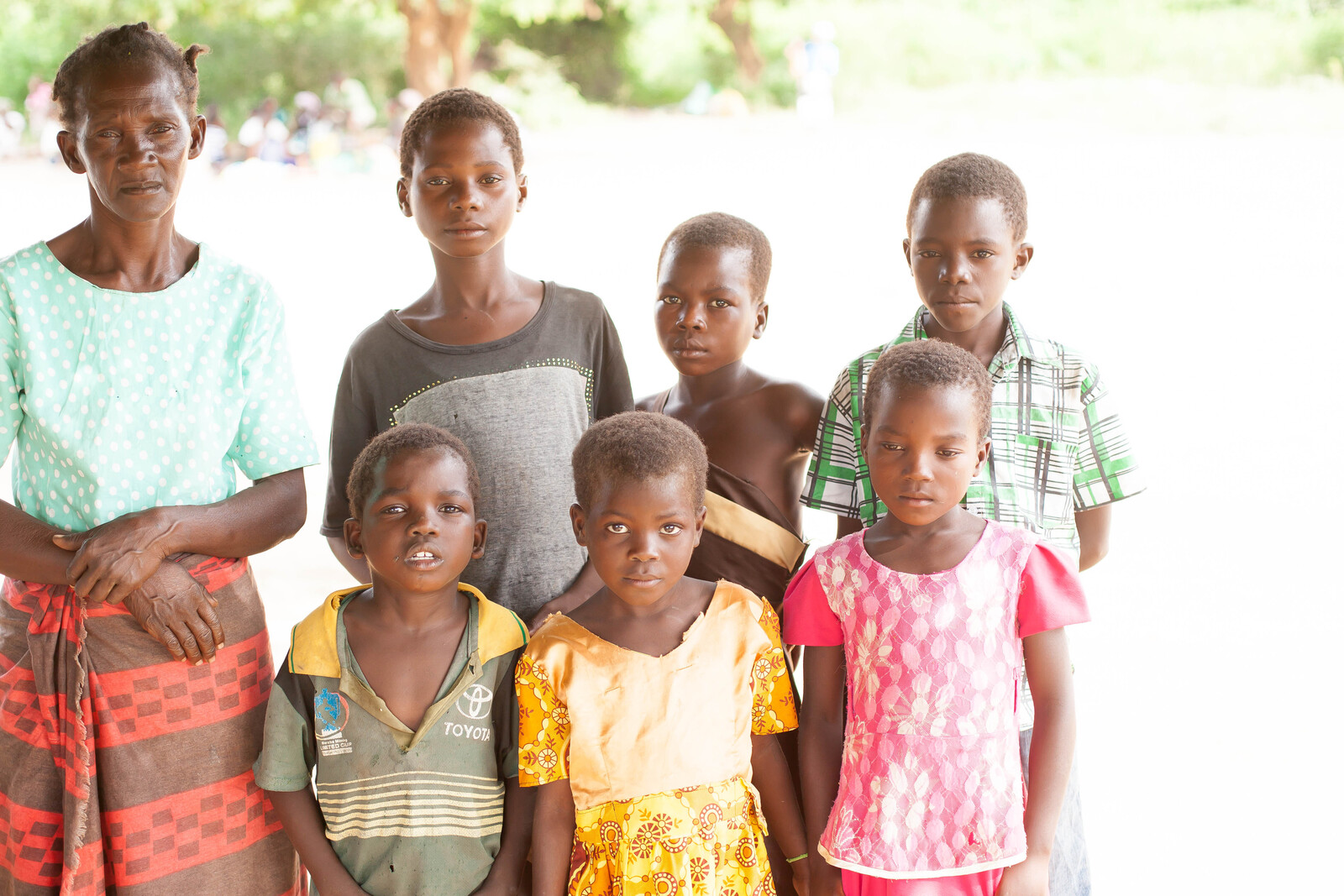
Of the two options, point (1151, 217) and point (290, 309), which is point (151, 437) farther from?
point (1151, 217)

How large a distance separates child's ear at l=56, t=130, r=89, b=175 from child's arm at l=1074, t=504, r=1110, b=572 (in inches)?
72.3

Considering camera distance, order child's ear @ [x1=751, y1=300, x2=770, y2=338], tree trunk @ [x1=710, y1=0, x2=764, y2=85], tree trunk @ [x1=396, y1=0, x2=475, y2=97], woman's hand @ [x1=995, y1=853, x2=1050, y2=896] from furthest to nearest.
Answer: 1. tree trunk @ [x1=710, y1=0, x2=764, y2=85]
2. tree trunk @ [x1=396, y1=0, x2=475, y2=97]
3. child's ear @ [x1=751, y1=300, x2=770, y2=338]
4. woman's hand @ [x1=995, y1=853, x2=1050, y2=896]

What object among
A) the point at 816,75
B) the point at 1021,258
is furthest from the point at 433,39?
the point at 1021,258

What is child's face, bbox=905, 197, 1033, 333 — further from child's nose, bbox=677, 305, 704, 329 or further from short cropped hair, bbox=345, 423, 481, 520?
short cropped hair, bbox=345, 423, 481, 520

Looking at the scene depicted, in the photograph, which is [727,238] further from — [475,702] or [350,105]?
[350,105]

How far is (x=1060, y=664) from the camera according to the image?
1815 mm

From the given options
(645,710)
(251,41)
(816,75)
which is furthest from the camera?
(251,41)

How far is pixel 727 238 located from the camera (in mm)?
2283

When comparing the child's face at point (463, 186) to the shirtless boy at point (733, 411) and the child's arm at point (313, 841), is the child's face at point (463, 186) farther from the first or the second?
the child's arm at point (313, 841)

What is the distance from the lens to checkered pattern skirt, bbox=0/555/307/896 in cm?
188

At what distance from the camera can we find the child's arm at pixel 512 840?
6.13ft

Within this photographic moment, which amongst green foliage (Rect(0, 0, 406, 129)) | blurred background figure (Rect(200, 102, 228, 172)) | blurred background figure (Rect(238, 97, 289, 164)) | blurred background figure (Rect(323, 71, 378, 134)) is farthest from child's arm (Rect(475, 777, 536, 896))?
green foliage (Rect(0, 0, 406, 129))

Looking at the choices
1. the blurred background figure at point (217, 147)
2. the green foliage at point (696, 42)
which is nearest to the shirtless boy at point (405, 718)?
the blurred background figure at point (217, 147)

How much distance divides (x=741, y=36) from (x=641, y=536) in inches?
723
